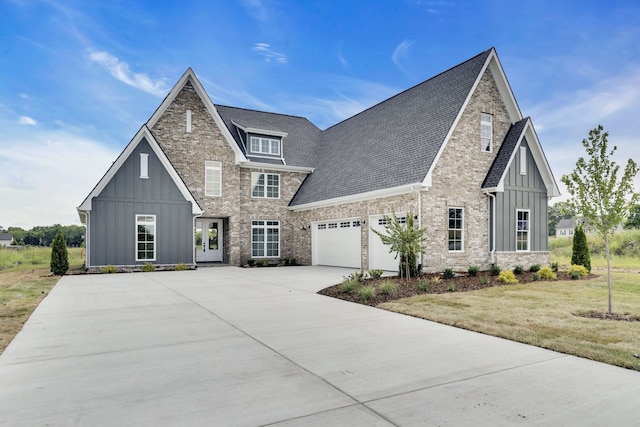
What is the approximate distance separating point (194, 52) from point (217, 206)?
7416 millimetres

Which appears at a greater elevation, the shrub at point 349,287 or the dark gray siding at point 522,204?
the dark gray siding at point 522,204

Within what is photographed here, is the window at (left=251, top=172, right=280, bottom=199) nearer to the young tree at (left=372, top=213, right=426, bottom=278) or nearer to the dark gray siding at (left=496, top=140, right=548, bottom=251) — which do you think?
the young tree at (left=372, top=213, right=426, bottom=278)

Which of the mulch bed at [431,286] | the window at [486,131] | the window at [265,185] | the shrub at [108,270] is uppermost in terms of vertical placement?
the window at [486,131]

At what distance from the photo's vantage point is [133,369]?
472cm

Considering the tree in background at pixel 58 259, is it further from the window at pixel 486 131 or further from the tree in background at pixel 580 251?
the tree in background at pixel 580 251

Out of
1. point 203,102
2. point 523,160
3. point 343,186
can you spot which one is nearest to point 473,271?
point 523,160

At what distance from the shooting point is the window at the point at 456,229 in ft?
51.4

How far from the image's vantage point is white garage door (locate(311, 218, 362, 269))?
60.5 feet

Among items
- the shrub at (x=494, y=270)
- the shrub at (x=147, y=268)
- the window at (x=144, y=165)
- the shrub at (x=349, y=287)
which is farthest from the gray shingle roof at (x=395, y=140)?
the shrub at (x=147, y=268)

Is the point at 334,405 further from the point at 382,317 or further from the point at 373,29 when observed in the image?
the point at 373,29

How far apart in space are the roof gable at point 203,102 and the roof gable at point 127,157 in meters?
1.67

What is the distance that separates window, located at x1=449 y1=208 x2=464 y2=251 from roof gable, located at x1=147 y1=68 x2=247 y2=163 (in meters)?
11.1

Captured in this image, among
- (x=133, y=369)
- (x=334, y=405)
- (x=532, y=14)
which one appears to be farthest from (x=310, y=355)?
(x=532, y=14)

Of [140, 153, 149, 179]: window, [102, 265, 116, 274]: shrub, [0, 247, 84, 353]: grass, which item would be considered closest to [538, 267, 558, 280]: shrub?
[0, 247, 84, 353]: grass
